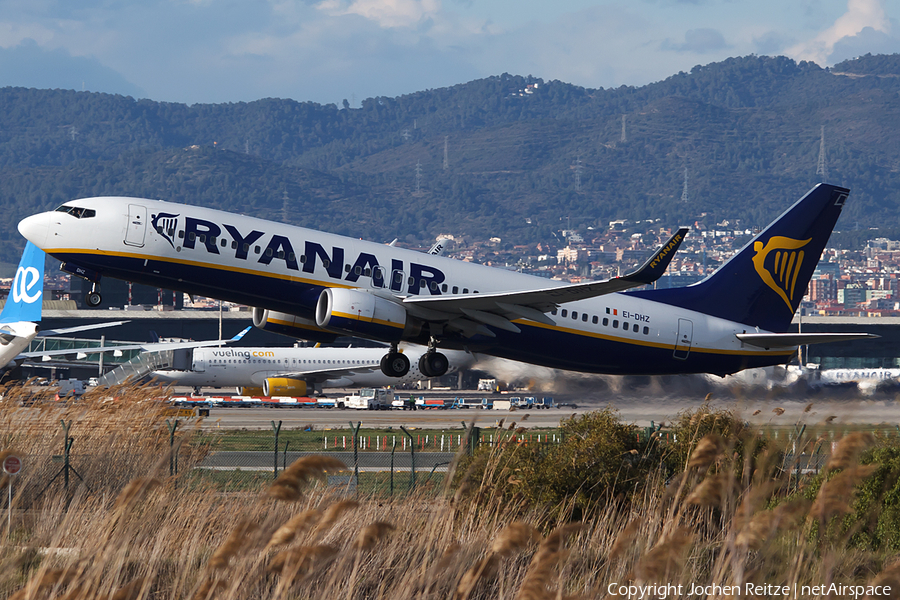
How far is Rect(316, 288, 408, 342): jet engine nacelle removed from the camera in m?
29.7

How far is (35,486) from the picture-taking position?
1919cm

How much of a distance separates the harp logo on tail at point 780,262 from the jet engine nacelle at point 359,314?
607 inches

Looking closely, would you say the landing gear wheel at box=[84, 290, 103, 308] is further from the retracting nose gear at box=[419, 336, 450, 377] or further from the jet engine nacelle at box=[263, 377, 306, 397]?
the jet engine nacelle at box=[263, 377, 306, 397]

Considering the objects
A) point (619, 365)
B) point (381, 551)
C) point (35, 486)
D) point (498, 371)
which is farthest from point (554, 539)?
point (498, 371)

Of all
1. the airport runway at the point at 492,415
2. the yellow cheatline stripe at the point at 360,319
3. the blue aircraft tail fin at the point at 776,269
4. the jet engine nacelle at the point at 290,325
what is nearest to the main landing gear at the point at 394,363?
the jet engine nacelle at the point at 290,325

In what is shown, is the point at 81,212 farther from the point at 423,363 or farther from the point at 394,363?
the point at 423,363

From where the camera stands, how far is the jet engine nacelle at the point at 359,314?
97.3 ft

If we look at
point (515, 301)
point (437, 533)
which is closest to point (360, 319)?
point (515, 301)

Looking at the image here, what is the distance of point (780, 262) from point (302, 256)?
19.3 metres

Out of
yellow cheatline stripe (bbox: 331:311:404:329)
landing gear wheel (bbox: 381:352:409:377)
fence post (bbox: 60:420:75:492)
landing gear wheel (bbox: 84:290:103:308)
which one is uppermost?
landing gear wheel (bbox: 84:290:103:308)

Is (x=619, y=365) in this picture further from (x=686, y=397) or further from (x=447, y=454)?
(x=447, y=454)

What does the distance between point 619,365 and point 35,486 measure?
21.3 m

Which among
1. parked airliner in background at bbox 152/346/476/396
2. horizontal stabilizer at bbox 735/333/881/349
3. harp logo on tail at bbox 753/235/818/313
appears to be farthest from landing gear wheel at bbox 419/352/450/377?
parked airliner in background at bbox 152/346/476/396

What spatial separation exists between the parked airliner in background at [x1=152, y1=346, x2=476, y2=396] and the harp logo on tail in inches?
1677
